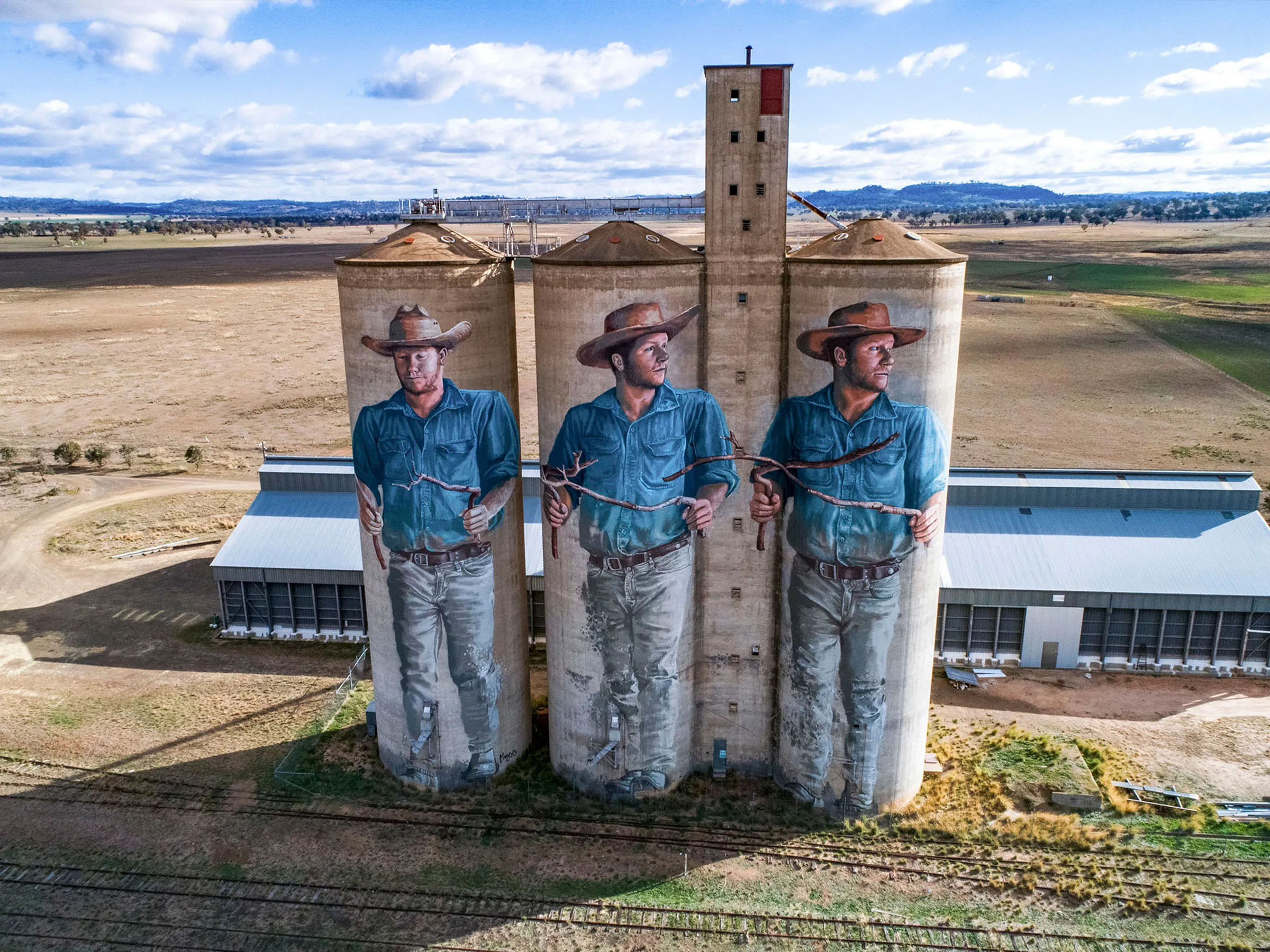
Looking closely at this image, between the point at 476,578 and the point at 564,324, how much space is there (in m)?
9.90

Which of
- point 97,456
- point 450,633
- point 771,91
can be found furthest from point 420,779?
point 97,456

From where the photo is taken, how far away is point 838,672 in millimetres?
33656

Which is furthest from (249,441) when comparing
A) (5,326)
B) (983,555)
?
(5,326)

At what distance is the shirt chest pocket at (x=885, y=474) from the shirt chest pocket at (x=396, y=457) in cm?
1559

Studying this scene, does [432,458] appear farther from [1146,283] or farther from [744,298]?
[1146,283]

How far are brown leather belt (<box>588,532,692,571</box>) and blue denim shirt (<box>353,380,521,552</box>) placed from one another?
452 centimetres

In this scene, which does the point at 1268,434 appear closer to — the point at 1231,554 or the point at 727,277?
the point at 1231,554

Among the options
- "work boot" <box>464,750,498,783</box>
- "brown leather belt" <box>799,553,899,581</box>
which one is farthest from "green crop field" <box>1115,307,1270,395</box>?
"work boot" <box>464,750,498,783</box>

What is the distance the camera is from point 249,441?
8562 centimetres

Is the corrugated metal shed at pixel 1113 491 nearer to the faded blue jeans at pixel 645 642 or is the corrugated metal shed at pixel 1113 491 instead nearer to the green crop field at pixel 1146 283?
the faded blue jeans at pixel 645 642

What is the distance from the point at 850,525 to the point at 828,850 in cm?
1158

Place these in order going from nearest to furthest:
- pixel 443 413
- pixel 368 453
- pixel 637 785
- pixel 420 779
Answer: pixel 443 413, pixel 368 453, pixel 637 785, pixel 420 779

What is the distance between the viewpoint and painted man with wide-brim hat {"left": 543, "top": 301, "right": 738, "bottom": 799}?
31.9 m

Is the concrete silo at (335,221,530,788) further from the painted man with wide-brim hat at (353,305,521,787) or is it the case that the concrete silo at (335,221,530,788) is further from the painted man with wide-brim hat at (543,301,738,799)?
the painted man with wide-brim hat at (543,301,738,799)
